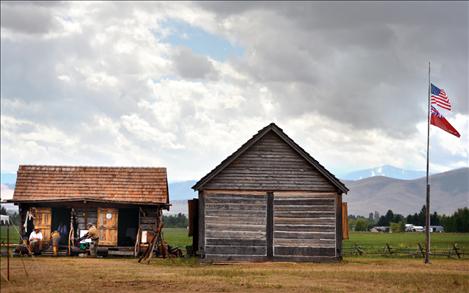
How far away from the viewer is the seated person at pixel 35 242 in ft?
133

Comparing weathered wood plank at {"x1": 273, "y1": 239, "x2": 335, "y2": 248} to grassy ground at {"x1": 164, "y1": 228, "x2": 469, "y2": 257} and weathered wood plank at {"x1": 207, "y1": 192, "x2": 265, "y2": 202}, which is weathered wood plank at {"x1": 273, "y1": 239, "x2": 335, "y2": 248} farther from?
grassy ground at {"x1": 164, "y1": 228, "x2": 469, "y2": 257}

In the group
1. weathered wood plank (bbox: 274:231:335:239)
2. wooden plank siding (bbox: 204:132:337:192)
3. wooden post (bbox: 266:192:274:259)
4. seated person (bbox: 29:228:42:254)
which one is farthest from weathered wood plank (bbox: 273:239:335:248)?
seated person (bbox: 29:228:42:254)

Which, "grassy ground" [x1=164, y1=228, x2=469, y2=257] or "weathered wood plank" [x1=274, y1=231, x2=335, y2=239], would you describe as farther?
"grassy ground" [x1=164, y1=228, x2=469, y2=257]

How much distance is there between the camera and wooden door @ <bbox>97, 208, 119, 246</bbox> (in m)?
42.3

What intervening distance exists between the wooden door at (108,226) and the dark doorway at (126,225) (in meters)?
3.15

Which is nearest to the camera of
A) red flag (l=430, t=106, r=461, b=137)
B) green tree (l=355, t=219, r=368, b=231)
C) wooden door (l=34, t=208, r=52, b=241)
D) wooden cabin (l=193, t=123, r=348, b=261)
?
wooden cabin (l=193, t=123, r=348, b=261)

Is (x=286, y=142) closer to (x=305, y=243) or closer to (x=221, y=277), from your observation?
(x=305, y=243)

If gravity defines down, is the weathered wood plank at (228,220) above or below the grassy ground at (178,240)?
above

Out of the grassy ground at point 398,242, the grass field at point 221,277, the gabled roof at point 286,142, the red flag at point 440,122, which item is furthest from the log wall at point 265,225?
the grassy ground at point 398,242

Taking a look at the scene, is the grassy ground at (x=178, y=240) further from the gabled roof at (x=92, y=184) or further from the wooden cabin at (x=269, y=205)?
the wooden cabin at (x=269, y=205)

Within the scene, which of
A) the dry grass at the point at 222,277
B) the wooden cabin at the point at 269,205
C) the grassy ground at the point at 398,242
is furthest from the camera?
the grassy ground at the point at 398,242

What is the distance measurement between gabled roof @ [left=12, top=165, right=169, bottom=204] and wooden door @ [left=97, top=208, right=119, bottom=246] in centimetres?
83

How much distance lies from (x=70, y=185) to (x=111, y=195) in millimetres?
2681

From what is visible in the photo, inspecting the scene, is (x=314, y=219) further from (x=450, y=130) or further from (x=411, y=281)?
(x=411, y=281)
